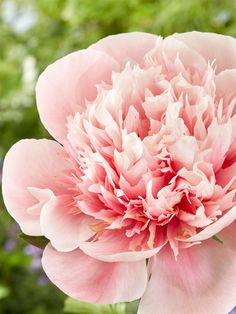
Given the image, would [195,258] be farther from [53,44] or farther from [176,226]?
[53,44]

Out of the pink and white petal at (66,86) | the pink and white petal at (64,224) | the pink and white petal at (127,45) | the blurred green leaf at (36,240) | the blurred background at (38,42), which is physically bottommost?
the blurred background at (38,42)

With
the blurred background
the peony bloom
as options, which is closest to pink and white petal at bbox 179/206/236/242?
the peony bloom

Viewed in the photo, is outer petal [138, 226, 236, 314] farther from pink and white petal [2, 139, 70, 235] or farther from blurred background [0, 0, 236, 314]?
blurred background [0, 0, 236, 314]

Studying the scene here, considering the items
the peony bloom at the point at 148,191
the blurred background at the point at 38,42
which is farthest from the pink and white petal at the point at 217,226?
the blurred background at the point at 38,42

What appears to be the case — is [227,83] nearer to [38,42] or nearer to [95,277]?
[95,277]

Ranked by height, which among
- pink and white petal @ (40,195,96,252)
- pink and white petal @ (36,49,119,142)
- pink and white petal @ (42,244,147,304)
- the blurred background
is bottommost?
the blurred background

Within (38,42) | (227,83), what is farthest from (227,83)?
(38,42)

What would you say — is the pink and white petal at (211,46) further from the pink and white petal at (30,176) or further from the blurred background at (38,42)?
the blurred background at (38,42)
